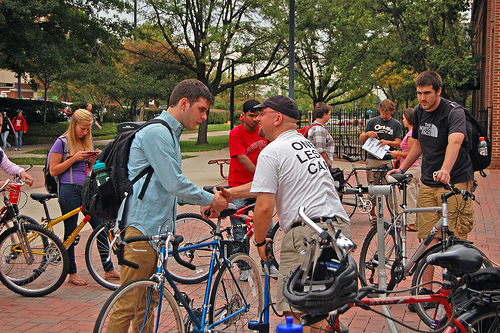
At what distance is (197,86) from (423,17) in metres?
17.9

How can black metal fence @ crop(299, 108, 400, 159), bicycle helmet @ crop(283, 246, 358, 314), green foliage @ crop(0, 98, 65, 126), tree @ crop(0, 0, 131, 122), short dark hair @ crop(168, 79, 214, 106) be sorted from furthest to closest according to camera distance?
1. green foliage @ crop(0, 98, 65, 126)
2. tree @ crop(0, 0, 131, 122)
3. black metal fence @ crop(299, 108, 400, 159)
4. short dark hair @ crop(168, 79, 214, 106)
5. bicycle helmet @ crop(283, 246, 358, 314)

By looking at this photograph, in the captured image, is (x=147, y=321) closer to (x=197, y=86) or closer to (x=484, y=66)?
(x=197, y=86)

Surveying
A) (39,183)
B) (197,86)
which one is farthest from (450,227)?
(39,183)

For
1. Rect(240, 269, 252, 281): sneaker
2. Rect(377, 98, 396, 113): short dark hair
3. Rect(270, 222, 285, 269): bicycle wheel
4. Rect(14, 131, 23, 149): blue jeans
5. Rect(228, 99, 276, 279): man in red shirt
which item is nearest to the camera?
Rect(240, 269, 252, 281): sneaker

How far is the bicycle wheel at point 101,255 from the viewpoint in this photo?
5945 millimetres

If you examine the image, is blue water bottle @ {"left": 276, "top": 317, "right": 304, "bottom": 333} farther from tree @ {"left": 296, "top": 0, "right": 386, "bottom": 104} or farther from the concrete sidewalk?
tree @ {"left": 296, "top": 0, "right": 386, "bottom": 104}

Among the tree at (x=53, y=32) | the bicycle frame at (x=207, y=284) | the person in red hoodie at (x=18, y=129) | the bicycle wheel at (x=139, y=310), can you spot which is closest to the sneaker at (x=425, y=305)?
the bicycle frame at (x=207, y=284)

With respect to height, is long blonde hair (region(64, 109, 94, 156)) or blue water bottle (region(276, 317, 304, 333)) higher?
long blonde hair (region(64, 109, 94, 156))

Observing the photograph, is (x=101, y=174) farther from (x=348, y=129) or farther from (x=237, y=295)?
(x=348, y=129)

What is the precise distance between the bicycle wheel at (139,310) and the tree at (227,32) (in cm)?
2349

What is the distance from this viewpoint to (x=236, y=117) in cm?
6888

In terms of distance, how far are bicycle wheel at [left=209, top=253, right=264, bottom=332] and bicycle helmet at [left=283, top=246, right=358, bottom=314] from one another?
127 centimetres

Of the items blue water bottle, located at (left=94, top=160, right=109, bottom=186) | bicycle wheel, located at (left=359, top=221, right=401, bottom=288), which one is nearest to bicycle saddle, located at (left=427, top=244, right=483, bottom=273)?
blue water bottle, located at (left=94, top=160, right=109, bottom=186)

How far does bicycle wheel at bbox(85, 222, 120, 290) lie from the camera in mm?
5945
